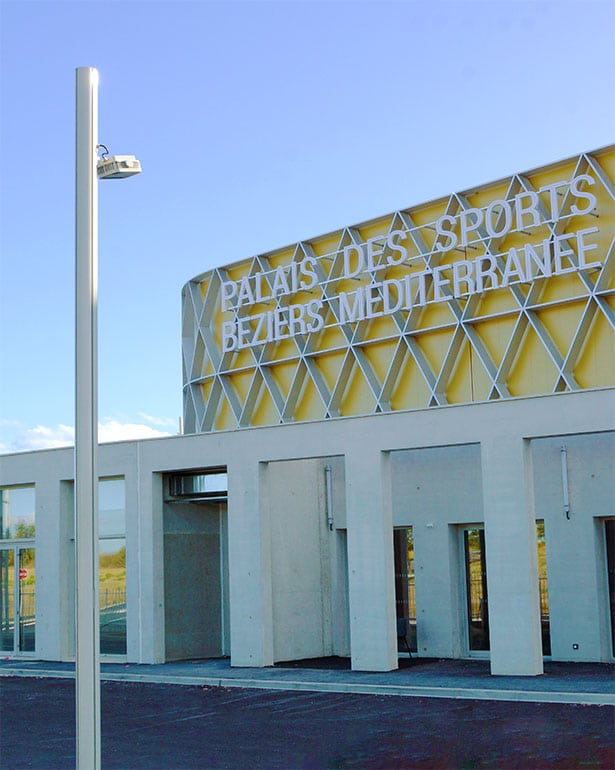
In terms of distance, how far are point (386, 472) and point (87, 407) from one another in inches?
498

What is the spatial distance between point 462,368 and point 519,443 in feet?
16.6

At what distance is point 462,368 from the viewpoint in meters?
23.6

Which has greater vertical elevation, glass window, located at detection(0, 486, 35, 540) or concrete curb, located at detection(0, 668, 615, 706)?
glass window, located at detection(0, 486, 35, 540)

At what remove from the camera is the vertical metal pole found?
26.8 feet

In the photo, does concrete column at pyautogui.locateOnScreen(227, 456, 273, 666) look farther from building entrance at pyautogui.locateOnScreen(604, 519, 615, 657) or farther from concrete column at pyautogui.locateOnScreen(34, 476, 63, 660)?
building entrance at pyautogui.locateOnScreen(604, 519, 615, 657)

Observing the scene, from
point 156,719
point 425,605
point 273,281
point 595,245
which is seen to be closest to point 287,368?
point 273,281

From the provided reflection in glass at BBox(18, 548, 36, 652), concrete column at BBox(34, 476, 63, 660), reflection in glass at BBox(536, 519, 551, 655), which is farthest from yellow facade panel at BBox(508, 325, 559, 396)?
reflection in glass at BBox(18, 548, 36, 652)

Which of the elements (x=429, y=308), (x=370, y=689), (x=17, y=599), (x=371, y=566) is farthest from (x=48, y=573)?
(x=429, y=308)

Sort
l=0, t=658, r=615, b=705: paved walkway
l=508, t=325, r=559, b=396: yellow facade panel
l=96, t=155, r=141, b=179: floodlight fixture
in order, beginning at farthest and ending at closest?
1. l=508, t=325, r=559, b=396: yellow facade panel
2. l=0, t=658, r=615, b=705: paved walkway
3. l=96, t=155, r=141, b=179: floodlight fixture

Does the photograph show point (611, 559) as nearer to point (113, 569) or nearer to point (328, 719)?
point (328, 719)

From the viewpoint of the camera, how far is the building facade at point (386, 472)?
2011 cm

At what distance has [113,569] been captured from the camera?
25.2m

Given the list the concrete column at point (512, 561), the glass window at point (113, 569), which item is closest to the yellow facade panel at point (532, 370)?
the concrete column at point (512, 561)

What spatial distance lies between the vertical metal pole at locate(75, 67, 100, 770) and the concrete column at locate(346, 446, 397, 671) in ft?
40.0
